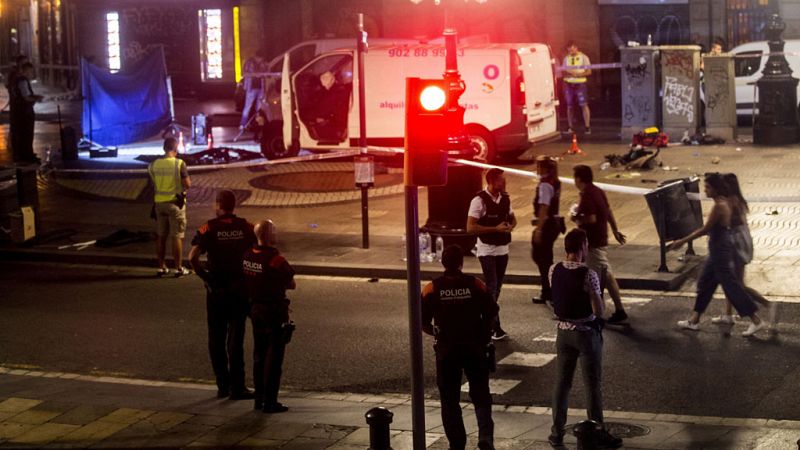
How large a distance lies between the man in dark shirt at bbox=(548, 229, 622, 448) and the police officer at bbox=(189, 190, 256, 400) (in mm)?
2708

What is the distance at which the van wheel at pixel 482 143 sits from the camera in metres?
23.0

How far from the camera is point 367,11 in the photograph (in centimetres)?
3694

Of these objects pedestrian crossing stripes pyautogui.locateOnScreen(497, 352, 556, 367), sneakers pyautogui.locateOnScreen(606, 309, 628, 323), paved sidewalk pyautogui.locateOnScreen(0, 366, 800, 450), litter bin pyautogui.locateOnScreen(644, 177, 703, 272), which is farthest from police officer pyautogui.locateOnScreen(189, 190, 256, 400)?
litter bin pyautogui.locateOnScreen(644, 177, 703, 272)

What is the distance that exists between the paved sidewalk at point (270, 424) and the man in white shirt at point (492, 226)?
2.19m

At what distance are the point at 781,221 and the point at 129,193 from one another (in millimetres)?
10745

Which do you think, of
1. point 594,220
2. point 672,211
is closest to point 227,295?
point 594,220

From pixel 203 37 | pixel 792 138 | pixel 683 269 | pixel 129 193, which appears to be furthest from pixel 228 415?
pixel 203 37

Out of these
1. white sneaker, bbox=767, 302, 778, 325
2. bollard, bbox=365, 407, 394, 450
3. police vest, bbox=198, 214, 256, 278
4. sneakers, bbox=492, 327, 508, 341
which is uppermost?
police vest, bbox=198, 214, 256, 278

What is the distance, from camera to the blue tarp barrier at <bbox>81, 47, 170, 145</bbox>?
27250 millimetres

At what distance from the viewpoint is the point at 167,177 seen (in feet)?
52.2

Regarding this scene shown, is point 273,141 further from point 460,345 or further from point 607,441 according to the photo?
point 607,441

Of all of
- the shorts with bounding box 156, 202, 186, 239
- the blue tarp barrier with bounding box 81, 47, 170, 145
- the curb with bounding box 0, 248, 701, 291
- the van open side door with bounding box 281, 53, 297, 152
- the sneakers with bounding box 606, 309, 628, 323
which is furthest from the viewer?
the blue tarp barrier with bounding box 81, 47, 170, 145

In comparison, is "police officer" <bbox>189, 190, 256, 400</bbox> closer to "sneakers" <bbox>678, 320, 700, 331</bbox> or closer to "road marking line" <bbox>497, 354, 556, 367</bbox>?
"road marking line" <bbox>497, 354, 556, 367</bbox>

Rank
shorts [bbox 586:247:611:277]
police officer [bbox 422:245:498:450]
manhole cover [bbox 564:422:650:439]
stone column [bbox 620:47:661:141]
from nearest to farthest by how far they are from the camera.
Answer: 1. police officer [bbox 422:245:498:450]
2. manhole cover [bbox 564:422:650:439]
3. shorts [bbox 586:247:611:277]
4. stone column [bbox 620:47:661:141]
